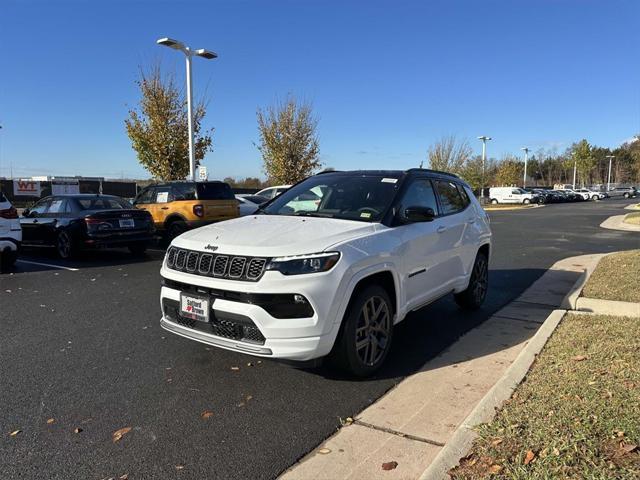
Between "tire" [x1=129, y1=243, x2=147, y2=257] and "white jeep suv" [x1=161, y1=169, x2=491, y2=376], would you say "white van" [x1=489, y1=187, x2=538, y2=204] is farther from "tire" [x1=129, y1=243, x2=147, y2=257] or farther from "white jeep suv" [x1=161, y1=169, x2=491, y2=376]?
"white jeep suv" [x1=161, y1=169, x2=491, y2=376]

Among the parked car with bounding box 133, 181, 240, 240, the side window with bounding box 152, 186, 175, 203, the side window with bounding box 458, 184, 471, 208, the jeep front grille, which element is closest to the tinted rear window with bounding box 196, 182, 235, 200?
the parked car with bounding box 133, 181, 240, 240

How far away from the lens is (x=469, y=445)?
9.43 ft

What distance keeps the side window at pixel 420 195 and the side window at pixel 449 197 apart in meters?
0.20

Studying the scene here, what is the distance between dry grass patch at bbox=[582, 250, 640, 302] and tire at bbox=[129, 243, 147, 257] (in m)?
9.19

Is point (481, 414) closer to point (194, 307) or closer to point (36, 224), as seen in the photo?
point (194, 307)

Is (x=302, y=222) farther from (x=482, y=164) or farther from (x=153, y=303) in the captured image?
(x=482, y=164)

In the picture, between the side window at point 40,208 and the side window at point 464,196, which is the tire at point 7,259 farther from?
the side window at point 464,196

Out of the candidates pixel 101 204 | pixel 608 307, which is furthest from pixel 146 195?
pixel 608 307

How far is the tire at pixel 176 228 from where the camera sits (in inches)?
488

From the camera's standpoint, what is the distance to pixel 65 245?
35.9ft

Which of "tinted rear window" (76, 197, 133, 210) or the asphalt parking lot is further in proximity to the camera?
"tinted rear window" (76, 197, 133, 210)

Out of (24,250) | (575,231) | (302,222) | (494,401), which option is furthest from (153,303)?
(575,231)

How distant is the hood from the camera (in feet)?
12.3

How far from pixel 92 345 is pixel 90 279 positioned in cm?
399
